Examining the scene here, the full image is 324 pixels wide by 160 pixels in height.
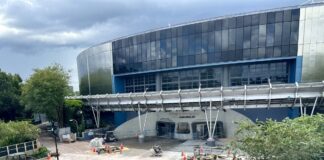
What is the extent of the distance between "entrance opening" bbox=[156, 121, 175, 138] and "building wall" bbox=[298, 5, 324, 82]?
61.9 ft

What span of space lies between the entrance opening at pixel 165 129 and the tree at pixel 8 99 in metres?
28.6

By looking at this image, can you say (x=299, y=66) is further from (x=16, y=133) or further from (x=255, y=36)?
(x=16, y=133)

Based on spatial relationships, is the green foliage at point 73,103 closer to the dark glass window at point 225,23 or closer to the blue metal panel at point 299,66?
the dark glass window at point 225,23

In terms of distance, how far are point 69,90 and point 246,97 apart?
28427mm

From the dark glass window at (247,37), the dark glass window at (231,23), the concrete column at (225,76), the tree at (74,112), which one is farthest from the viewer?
the tree at (74,112)

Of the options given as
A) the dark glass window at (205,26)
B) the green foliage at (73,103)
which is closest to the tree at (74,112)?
the green foliage at (73,103)

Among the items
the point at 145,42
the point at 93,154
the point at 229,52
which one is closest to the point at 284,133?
the point at 93,154

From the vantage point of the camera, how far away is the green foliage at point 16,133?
99.9 feet

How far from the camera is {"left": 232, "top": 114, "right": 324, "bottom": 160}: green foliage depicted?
1491cm

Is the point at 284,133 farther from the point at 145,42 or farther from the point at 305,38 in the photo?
the point at 145,42

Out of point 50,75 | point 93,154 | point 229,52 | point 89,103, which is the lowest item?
point 93,154

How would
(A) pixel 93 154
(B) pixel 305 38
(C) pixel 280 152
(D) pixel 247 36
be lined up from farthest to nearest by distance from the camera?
1. (D) pixel 247 36
2. (B) pixel 305 38
3. (A) pixel 93 154
4. (C) pixel 280 152

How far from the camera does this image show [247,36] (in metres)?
37.4

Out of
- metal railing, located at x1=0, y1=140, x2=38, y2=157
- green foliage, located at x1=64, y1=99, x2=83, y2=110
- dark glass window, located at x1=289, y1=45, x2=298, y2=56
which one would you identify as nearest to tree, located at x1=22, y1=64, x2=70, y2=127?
green foliage, located at x1=64, y1=99, x2=83, y2=110
